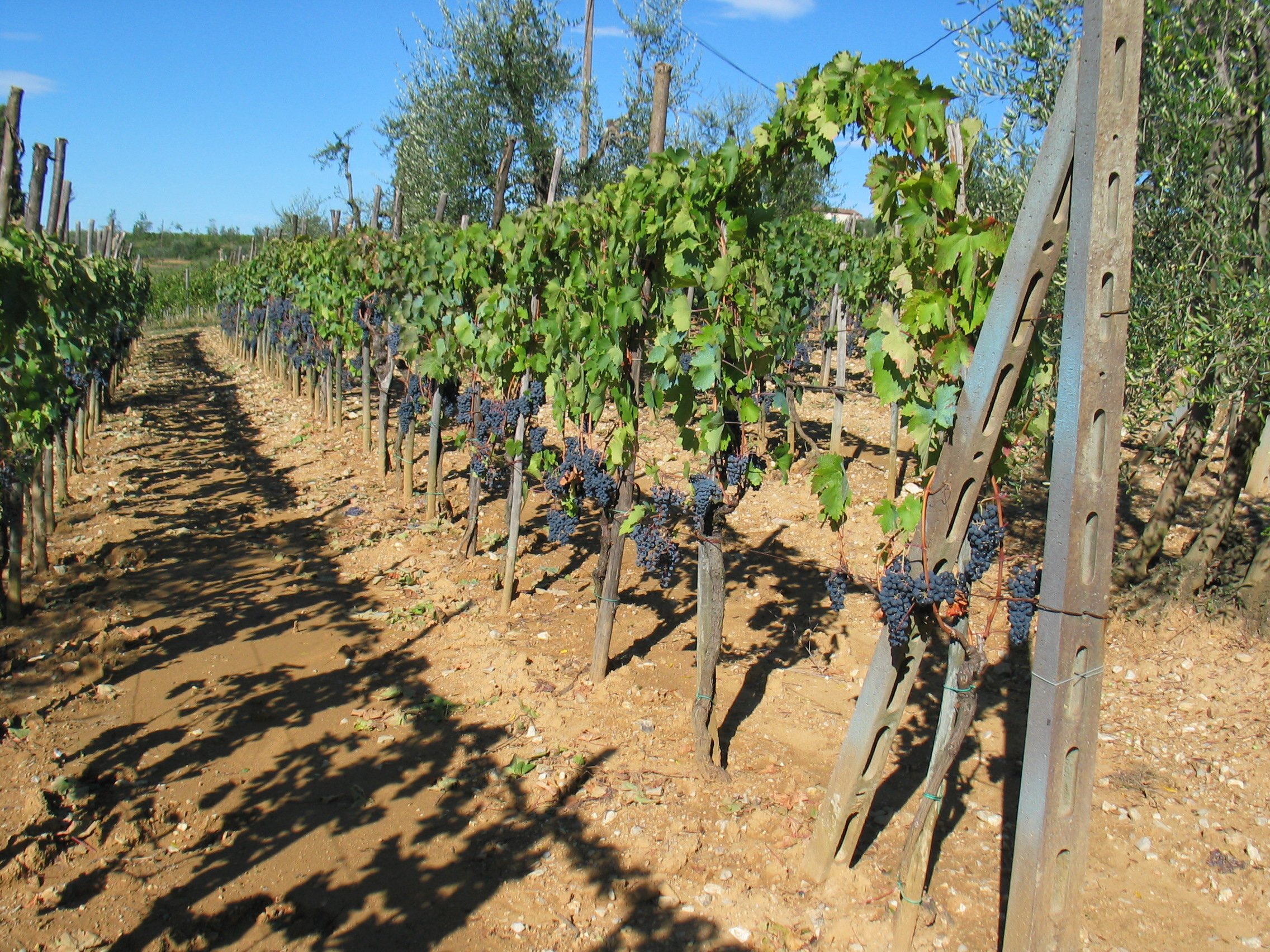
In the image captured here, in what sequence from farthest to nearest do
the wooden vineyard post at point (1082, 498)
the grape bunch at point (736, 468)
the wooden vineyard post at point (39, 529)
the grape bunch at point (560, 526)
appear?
1. the wooden vineyard post at point (39, 529)
2. the grape bunch at point (560, 526)
3. the grape bunch at point (736, 468)
4. the wooden vineyard post at point (1082, 498)

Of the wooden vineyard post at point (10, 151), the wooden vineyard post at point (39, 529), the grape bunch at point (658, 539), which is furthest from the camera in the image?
the wooden vineyard post at point (39, 529)

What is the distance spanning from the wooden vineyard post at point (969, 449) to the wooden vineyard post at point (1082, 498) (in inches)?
4.0

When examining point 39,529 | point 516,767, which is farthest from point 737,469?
point 39,529

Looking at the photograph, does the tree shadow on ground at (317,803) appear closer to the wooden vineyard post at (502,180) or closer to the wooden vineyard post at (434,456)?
the wooden vineyard post at (434,456)

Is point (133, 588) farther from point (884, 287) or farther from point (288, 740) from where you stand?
point (884, 287)

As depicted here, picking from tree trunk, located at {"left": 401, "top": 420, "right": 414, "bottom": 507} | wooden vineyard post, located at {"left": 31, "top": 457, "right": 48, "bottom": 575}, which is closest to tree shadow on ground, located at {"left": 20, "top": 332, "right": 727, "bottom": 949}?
wooden vineyard post, located at {"left": 31, "top": 457, "right": 48, "bottom": 575}

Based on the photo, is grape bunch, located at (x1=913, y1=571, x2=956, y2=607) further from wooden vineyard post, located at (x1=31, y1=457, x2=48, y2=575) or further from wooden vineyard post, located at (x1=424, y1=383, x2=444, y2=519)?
wooden vineyard post, located at (x1=31, y1=457, x2=48, y2=575)

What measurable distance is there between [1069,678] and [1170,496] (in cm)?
470

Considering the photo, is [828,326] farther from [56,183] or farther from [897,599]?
[897,599]

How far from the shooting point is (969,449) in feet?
9.90

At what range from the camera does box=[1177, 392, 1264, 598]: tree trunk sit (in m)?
5.89

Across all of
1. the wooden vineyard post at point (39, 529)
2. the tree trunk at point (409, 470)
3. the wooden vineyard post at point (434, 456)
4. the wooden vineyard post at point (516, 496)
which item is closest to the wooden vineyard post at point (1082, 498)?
the wooden vineyard post at point (516, 496)

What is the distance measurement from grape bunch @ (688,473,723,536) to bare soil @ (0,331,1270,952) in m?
1.38

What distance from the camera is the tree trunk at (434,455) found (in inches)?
348
